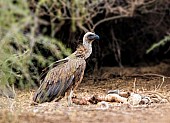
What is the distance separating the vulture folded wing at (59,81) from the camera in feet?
26.9

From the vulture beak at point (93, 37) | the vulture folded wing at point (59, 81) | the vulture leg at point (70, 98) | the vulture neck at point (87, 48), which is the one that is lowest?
the vulture leg at point (70, 98)

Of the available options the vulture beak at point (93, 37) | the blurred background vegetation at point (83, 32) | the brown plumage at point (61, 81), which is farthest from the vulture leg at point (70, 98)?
the vulture beak at point (93, 37)

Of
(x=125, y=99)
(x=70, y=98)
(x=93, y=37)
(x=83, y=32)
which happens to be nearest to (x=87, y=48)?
(x=93, y=37)

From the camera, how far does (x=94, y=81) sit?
1148 cm

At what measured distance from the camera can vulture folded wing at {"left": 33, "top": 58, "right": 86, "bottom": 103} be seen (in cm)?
819

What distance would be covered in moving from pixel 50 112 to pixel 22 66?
0.69 m

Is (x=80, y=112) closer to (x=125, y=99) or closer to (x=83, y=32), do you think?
(x=125, y=99)

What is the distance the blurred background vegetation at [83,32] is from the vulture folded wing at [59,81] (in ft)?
0.67

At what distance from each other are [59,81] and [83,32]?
2755mm

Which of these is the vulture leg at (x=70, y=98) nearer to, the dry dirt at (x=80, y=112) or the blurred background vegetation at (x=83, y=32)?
the dry dirt at (x=80, y=112)

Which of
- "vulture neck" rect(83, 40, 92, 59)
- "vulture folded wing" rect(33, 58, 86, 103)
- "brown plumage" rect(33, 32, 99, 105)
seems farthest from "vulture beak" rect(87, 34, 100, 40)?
"vulture folded wing" rect(33, 58, 86, 103)

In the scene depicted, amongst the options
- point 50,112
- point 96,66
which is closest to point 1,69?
point 50,112

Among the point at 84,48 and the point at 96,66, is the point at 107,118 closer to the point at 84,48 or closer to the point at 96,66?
the point at 84,48

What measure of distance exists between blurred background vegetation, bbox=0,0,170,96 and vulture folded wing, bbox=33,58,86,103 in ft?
0.67
